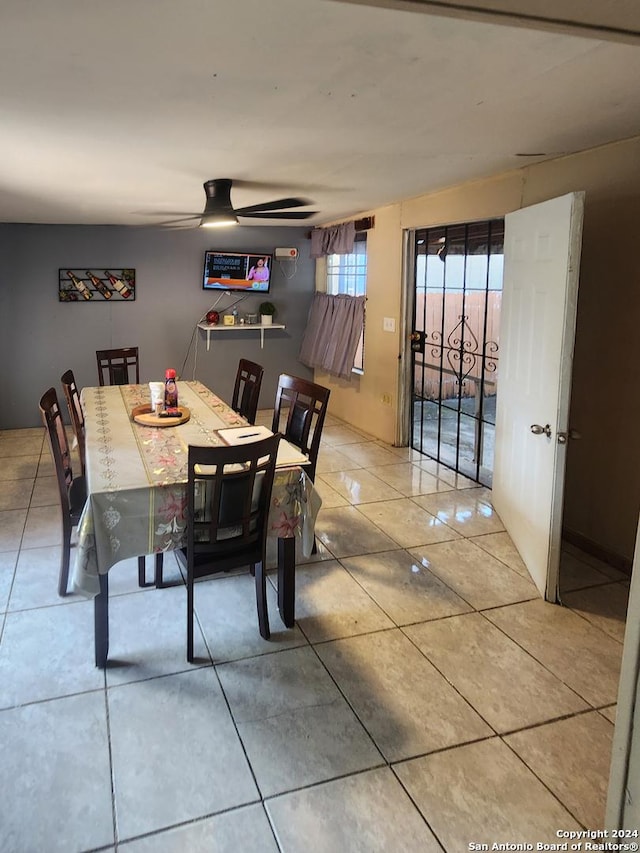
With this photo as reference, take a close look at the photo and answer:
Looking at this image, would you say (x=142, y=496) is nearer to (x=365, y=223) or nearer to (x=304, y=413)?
(x=304, y=413)

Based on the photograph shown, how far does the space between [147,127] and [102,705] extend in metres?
2.29

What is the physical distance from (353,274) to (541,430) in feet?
12.5

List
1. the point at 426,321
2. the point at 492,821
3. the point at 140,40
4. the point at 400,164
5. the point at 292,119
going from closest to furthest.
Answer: the point at 140,40
the point at 492,821
the point at 292,119
the point at 400,164
the point at 426,321

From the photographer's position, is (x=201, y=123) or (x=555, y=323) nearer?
(x=201, y=123)

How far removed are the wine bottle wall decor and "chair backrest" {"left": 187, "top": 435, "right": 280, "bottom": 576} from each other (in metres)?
4.38

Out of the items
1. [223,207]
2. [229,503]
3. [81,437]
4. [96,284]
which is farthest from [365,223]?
[229,503]

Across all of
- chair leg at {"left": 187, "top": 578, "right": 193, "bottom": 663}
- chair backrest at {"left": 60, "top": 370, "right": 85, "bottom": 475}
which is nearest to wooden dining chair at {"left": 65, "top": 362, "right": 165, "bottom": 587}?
chair backrest at {"left": 60, "top": 370, "right": 85, "bottom": 475}

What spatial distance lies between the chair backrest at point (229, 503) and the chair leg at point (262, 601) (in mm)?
83

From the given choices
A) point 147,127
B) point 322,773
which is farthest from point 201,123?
point 322,773

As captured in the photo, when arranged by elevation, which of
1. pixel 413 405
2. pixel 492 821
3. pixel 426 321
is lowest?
pixel 492 821

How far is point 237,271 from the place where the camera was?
21.6ft

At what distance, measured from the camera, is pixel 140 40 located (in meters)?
1.59

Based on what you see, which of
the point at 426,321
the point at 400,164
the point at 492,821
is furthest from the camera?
the point at 426,321

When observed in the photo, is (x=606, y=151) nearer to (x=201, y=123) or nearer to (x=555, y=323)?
(x=555, y=323)
